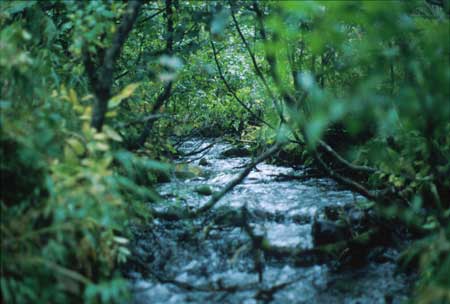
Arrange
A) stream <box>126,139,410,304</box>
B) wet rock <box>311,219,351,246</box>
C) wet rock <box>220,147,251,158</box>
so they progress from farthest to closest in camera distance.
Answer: wet rock <box>220,147,251,158</box>, wet rock <box>311,219,351,246</box>, stream <box>126,139,410,304</box>

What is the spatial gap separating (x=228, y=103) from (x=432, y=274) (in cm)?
898

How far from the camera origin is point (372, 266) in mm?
3912

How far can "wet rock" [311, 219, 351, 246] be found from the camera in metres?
4.14

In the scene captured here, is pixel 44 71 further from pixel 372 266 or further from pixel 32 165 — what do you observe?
pixel 372 266

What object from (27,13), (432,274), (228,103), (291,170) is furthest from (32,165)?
(228,103)

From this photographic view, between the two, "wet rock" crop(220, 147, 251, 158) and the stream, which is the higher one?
"wet rock" crop(220, 147, 251, 158)

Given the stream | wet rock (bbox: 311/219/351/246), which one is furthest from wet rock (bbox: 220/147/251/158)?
wet rock (bbox: 311/219/351/246)

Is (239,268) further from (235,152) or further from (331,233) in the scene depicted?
(235,152)

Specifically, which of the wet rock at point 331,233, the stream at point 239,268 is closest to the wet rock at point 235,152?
the stream at point 239,268

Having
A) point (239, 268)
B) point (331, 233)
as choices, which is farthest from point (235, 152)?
point (239, 268)

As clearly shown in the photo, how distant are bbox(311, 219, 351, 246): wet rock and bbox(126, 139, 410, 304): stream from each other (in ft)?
0.81

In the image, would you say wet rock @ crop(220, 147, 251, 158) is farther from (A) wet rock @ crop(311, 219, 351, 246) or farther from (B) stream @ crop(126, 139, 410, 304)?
(A) wet rock @ crop(311, 219, 351, 246)

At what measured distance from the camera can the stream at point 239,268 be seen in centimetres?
335

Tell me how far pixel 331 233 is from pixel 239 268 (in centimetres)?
103
